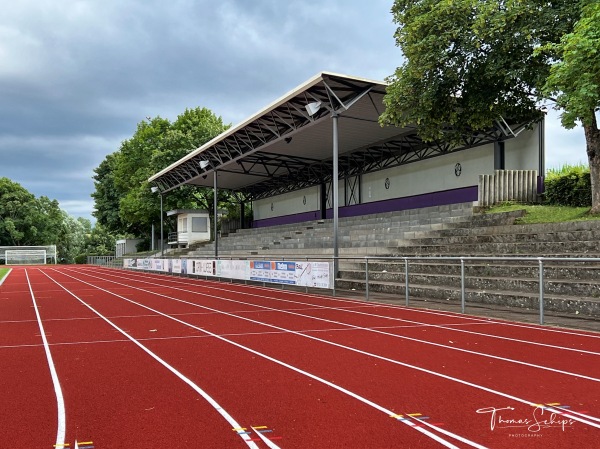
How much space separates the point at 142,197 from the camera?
45.8m

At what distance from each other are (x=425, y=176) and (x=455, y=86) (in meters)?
11.1

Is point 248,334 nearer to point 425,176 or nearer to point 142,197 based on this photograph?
point 425,176

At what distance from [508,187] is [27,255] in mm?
66236

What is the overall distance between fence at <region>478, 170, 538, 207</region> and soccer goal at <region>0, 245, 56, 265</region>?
6367 cm

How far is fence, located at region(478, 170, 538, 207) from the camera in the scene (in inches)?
757

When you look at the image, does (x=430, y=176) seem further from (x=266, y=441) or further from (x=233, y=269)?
(x=266, y=441)

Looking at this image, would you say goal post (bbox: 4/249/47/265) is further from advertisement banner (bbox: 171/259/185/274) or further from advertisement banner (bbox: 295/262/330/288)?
advertisement banner (bbox: 295/262/330/288)

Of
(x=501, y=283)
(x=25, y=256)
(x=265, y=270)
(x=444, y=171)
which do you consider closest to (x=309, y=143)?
(x=444, y=171)

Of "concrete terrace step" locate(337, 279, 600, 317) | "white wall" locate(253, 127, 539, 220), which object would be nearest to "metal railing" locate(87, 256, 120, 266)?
"white wall" locate(253, 127, 539, 220)

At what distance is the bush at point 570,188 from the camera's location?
1728 cm

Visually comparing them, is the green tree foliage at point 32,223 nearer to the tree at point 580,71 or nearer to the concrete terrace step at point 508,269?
the concrete terrace step at point 508,269

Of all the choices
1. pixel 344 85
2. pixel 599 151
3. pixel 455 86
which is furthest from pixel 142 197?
pixel 599 151

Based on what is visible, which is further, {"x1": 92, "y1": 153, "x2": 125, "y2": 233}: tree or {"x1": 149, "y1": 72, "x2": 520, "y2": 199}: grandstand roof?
{"x1": 92, "y1": 153, "x2": 125, "y2": 233}: tree

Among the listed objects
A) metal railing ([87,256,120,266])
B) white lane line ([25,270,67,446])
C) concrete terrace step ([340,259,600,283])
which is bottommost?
metal railing ([87,256,120,266])
